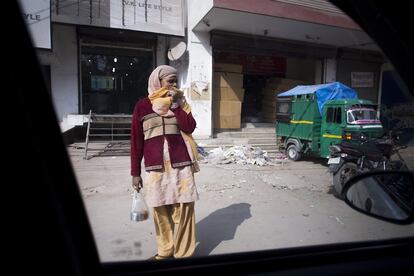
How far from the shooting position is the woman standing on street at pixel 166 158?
2.71 metres

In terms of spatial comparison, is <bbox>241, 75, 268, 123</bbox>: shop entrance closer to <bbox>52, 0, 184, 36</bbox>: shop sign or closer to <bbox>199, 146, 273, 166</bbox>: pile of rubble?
<bbox>199, 146, 273, 166</bbox>: pile of rubble

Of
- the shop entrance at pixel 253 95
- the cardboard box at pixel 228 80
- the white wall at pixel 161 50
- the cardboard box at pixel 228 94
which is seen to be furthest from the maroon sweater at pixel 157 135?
the shop entrance at pixel 253 95

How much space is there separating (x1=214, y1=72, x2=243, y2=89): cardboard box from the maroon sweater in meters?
9.10

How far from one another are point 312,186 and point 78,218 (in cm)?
580

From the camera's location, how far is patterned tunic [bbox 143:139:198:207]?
271cm

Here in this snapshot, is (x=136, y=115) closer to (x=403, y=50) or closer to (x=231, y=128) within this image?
→ (x=403, y=50)

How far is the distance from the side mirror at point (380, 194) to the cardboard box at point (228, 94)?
1023cm

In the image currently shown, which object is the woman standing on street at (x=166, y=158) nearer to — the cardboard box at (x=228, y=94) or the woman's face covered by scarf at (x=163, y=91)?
the woman's face covered by scarf at (x=163, y=91)

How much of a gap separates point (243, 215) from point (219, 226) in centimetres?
57

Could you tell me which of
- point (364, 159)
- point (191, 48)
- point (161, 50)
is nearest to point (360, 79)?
point (191, 48)

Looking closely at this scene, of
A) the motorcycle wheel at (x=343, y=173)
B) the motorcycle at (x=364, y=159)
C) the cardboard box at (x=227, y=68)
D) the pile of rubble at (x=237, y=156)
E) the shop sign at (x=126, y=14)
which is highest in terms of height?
the shop sign at (x=126, y=14)

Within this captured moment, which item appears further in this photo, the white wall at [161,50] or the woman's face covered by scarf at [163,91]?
the white wall at [161,50]

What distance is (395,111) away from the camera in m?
7.08

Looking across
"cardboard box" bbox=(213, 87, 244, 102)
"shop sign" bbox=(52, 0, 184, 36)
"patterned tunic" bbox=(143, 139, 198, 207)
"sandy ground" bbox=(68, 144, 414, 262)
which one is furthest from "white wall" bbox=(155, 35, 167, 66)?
"patterned tunic" bbox=(143, 139, 198, 207)
